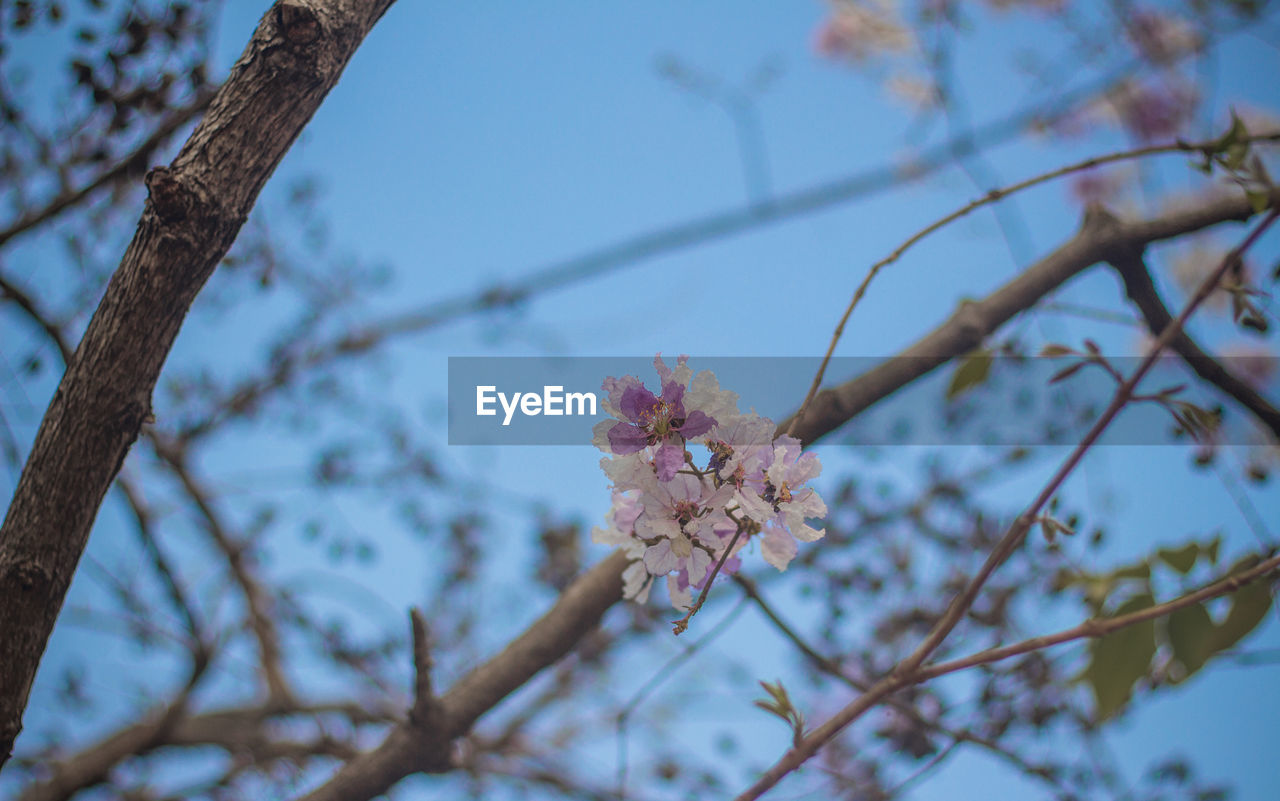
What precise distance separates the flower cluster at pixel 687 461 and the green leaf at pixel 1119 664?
0.43 m

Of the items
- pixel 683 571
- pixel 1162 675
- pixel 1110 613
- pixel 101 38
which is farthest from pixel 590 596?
pixel 101 38

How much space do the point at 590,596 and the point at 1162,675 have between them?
763 mm

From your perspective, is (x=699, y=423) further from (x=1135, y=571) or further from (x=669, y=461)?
(x=1135, y=571)

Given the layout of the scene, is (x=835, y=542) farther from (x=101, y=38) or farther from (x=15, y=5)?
(x=15, y=5)

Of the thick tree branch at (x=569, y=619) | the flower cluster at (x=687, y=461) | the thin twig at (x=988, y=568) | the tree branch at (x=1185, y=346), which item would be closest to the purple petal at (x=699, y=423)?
the flower cluster at (x=687, y=461)

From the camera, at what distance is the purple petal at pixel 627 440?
69cm

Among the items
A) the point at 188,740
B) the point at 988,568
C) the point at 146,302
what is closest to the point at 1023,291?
the point at 988,568

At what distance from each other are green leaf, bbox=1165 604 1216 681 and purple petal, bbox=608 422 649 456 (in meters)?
0.66

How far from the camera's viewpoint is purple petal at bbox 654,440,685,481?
68 cm

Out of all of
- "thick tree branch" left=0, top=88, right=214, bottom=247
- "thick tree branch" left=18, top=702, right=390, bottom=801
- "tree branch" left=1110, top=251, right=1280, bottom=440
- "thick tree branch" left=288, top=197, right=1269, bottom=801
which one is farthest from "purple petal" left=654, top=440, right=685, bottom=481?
"thick tree branch" left=18, top=702, right=390, bottom=801

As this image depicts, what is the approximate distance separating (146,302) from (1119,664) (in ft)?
3.62

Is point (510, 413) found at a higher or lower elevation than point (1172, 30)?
lower

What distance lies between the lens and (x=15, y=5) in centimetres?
142

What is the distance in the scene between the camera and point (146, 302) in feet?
2.85
